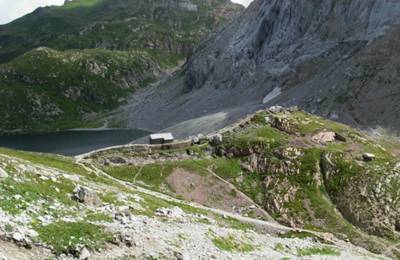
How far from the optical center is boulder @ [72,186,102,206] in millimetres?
39188

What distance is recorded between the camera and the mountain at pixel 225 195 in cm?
3350

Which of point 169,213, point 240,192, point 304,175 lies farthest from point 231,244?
point 304,175

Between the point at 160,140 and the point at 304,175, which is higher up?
the point at 160,140

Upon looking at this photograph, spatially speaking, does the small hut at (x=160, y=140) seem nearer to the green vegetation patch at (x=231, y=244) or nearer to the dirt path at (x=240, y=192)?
the dirt path at (x=240, y=192)

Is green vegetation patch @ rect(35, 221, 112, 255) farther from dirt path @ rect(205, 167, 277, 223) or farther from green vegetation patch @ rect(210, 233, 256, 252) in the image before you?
dirt path @ rect(205, 167, 277, 223)

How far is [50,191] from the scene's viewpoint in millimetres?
38844

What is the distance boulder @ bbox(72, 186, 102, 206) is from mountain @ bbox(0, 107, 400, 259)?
0.09 m

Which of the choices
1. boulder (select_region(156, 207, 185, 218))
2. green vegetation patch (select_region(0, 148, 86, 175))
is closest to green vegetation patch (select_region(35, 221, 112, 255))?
boulder (select_region(156, 207, 185, 218))

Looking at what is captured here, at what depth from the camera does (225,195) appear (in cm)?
7231

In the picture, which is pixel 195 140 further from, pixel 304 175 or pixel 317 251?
pixel 317 251

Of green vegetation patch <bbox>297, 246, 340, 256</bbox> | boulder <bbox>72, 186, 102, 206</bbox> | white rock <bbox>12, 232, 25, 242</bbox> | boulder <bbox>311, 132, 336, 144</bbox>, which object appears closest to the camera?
white rock <bbox>12, 232, 25, 242</bbox>

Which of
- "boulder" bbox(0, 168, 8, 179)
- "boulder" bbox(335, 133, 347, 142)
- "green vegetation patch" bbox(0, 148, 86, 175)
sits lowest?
"boulder" bbox(335, 133, 347, 142)

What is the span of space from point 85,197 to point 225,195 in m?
35.0

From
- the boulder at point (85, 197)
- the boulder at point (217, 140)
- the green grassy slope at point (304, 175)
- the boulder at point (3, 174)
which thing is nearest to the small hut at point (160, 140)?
Result: the green grassy slope at point (304, 175)
